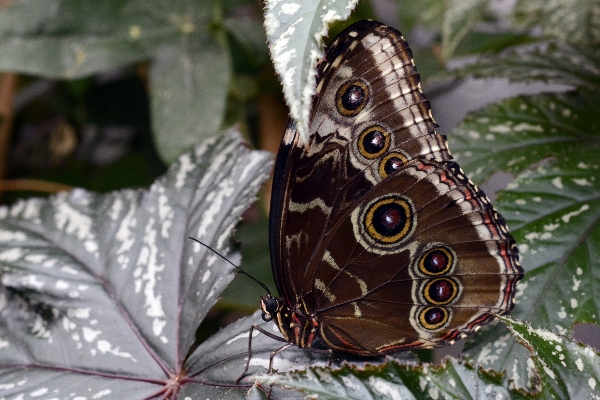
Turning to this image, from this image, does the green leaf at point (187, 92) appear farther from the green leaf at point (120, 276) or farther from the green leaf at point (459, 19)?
the green leaf at point (459, 19)

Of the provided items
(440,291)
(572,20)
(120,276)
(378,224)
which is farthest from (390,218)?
(572,20)

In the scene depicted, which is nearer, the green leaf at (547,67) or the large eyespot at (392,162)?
the large eyespot at (392,162)

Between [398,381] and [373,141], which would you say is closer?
[398,381]

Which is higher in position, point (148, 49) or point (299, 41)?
point (148, 49)

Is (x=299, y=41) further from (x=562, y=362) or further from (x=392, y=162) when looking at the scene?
(x=562, y=362)

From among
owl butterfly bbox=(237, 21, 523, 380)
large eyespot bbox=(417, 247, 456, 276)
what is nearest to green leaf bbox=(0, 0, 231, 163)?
owl butterfly bbox=(237, 21, 523, 380)

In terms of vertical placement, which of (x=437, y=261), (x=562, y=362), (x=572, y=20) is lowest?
(x=562, y=362)

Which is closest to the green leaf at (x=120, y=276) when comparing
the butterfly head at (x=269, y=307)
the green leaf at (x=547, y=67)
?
the butterfly head at (x=269, y=307)
